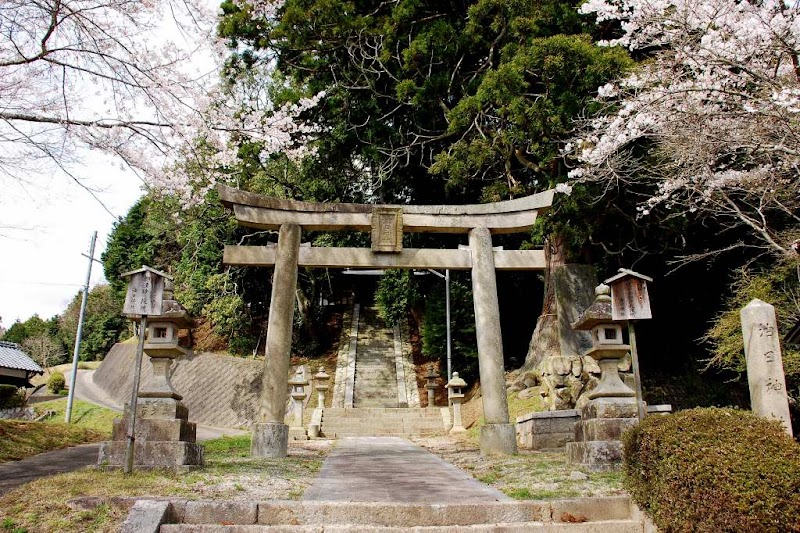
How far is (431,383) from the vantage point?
1969 cm

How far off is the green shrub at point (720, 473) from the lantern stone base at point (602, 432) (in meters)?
2.43

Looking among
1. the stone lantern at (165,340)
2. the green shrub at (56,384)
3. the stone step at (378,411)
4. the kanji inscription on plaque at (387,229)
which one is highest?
the kanji inscription on plaque at (387,229)

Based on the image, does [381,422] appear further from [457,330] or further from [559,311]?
[559,311]

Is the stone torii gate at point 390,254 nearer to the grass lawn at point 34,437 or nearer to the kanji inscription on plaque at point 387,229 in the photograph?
the kanji inscription on plaque at point 387,229

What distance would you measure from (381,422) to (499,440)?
26.1ft

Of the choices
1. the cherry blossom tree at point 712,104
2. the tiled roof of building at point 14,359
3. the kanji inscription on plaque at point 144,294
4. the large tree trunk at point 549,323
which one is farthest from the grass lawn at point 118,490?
the tiled roof of building at point 14,359

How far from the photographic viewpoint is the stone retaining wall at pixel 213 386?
64.7 ft

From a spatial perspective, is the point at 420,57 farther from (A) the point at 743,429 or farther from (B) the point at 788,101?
(A) the point at 743,429

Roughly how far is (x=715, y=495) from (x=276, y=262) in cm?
762

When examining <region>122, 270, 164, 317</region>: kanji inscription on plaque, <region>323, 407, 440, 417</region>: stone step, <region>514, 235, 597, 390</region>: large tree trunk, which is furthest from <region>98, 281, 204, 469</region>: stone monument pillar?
<region>323, 407, 440, 417</region>: stone step

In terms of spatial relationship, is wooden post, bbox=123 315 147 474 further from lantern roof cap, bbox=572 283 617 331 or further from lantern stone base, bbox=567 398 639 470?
lantern roof cap, bbox=572 283 617 331

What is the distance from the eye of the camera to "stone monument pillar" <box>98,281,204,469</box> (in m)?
6.15

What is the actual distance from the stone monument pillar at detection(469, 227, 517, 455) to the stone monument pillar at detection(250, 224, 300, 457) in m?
3.15

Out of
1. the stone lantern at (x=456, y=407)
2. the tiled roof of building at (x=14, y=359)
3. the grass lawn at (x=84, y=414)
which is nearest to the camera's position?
the stone lantern at (x=456, y=407)
